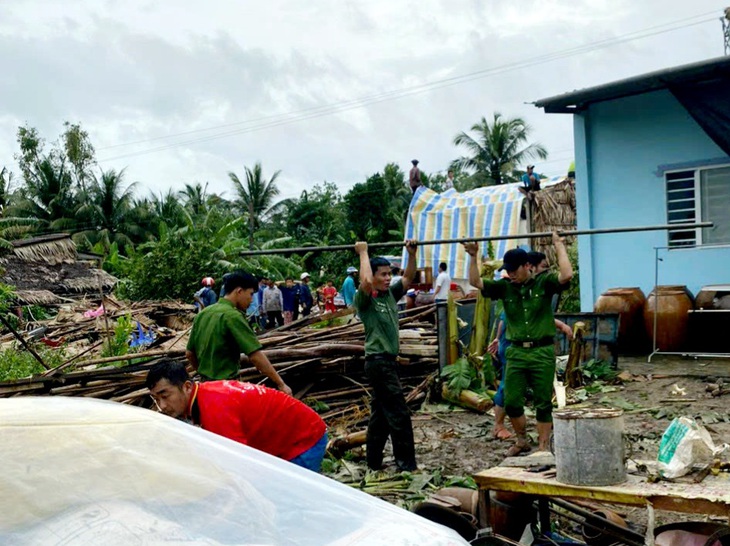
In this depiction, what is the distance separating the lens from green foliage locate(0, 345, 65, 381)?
1160cm

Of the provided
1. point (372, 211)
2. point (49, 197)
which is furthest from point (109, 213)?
point (372, 211)

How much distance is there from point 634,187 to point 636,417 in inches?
243

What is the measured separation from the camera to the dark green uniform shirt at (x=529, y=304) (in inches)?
287

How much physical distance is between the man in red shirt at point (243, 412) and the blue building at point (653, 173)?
33.3 feet

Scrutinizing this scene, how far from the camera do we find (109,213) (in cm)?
3956

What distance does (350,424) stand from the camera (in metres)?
9.40

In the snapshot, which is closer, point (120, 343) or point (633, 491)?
point (633, 491)

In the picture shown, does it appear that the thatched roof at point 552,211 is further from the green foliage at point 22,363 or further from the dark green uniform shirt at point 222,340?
the dark green uniform shirt at point 222,340

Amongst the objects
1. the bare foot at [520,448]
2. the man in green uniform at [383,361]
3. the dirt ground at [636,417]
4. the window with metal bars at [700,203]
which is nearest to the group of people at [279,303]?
the window with metal bars at [700,203]

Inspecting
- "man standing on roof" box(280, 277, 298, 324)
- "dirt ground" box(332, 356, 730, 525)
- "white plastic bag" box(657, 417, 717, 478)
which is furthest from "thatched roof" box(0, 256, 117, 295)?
"white plastic bag" box(657, 417, 717, 478)

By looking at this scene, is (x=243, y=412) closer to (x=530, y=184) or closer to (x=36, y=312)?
(x=530, y=184)

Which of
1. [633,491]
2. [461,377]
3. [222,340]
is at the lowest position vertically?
[461,377]

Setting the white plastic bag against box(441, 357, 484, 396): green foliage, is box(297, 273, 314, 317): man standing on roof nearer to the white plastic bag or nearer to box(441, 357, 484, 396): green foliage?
box(441, 357, 484, 396): green foliage

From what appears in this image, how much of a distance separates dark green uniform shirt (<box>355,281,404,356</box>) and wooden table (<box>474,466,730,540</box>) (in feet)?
8.12
